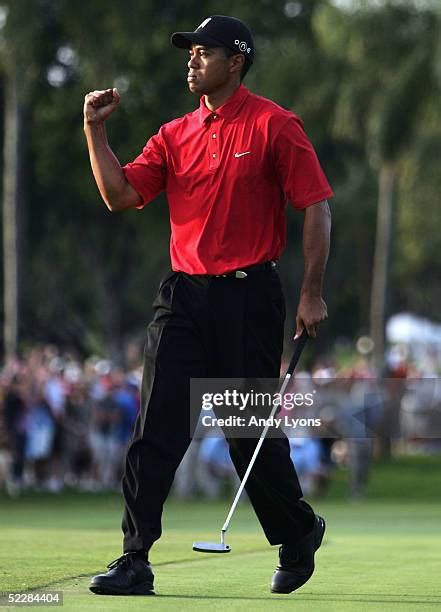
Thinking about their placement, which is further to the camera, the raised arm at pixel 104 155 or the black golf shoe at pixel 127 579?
the raised arm at pixel 104 155

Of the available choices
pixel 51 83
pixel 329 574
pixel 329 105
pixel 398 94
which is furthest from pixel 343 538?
pixel 51 83

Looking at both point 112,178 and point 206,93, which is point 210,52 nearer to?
point 206,93

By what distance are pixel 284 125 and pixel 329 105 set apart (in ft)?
102

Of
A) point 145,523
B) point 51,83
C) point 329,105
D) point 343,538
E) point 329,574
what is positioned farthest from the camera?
point 51,83

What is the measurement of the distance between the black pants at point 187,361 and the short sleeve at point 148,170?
49 cm

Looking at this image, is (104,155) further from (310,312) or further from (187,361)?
(310,312)

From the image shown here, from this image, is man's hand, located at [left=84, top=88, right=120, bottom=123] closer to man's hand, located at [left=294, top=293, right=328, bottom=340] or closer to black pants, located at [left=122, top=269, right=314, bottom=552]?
black pants, located at [left=122, top=269, right=314, bottom=552]

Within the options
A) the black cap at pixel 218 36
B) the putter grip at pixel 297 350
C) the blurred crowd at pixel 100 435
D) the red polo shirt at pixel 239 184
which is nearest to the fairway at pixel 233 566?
the putter grip at pixel 297 350

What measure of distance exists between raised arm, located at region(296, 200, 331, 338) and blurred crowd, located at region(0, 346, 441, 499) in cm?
1580

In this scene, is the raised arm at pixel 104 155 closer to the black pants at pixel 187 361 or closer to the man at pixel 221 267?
the man at pixel 221 267

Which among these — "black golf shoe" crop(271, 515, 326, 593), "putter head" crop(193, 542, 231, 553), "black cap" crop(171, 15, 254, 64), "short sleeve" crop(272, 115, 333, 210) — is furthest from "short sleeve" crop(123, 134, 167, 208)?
"black golf shoe" crop(271, 515, 326, 593)

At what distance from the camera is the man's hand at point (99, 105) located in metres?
7.42

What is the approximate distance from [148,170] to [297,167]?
2.38ft

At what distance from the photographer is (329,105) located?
38094 millimetres
